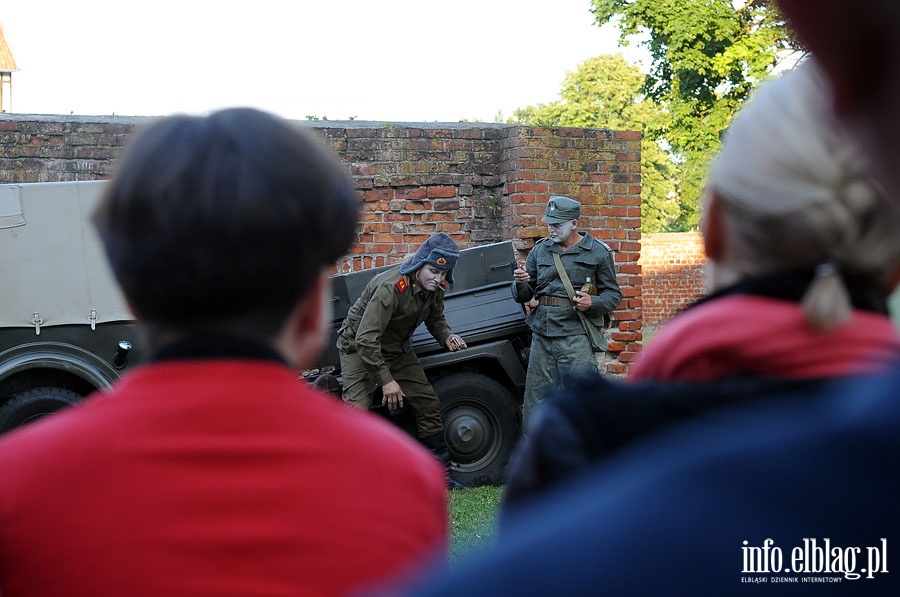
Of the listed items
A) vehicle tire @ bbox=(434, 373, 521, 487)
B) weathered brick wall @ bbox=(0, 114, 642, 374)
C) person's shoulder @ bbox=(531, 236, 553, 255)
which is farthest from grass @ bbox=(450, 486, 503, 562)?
weathered brick wall @ bbox=(0, 114, 642, 374)

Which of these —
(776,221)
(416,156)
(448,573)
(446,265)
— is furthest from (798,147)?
(416,156)

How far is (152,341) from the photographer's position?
123cm

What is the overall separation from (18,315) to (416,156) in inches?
148

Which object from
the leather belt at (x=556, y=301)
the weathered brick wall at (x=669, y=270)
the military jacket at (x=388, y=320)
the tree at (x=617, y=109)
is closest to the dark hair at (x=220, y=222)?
the military jacket at (x=388, y=320)

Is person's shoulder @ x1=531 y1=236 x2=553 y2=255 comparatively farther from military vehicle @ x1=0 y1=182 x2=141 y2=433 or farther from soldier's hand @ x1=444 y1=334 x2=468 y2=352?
military vehicle @ x1=0 y1=182 x2=141 y2=433

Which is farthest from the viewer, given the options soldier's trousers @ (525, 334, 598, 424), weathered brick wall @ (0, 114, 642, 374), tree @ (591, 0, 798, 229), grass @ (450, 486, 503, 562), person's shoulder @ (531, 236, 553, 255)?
tree @ (591, 0, 798, 229)

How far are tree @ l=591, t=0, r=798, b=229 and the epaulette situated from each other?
46.1ft

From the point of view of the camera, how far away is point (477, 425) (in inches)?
321

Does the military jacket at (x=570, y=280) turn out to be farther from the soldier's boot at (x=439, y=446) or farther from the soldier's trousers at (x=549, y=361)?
the soldier's boot at (x=439, y=446)

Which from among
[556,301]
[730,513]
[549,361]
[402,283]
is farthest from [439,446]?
[730,513]

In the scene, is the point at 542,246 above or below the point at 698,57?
below

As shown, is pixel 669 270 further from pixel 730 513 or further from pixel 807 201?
pixel 730 513

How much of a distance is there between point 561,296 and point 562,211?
70 cm

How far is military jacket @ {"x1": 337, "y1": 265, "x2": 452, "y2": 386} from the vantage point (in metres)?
7.65
